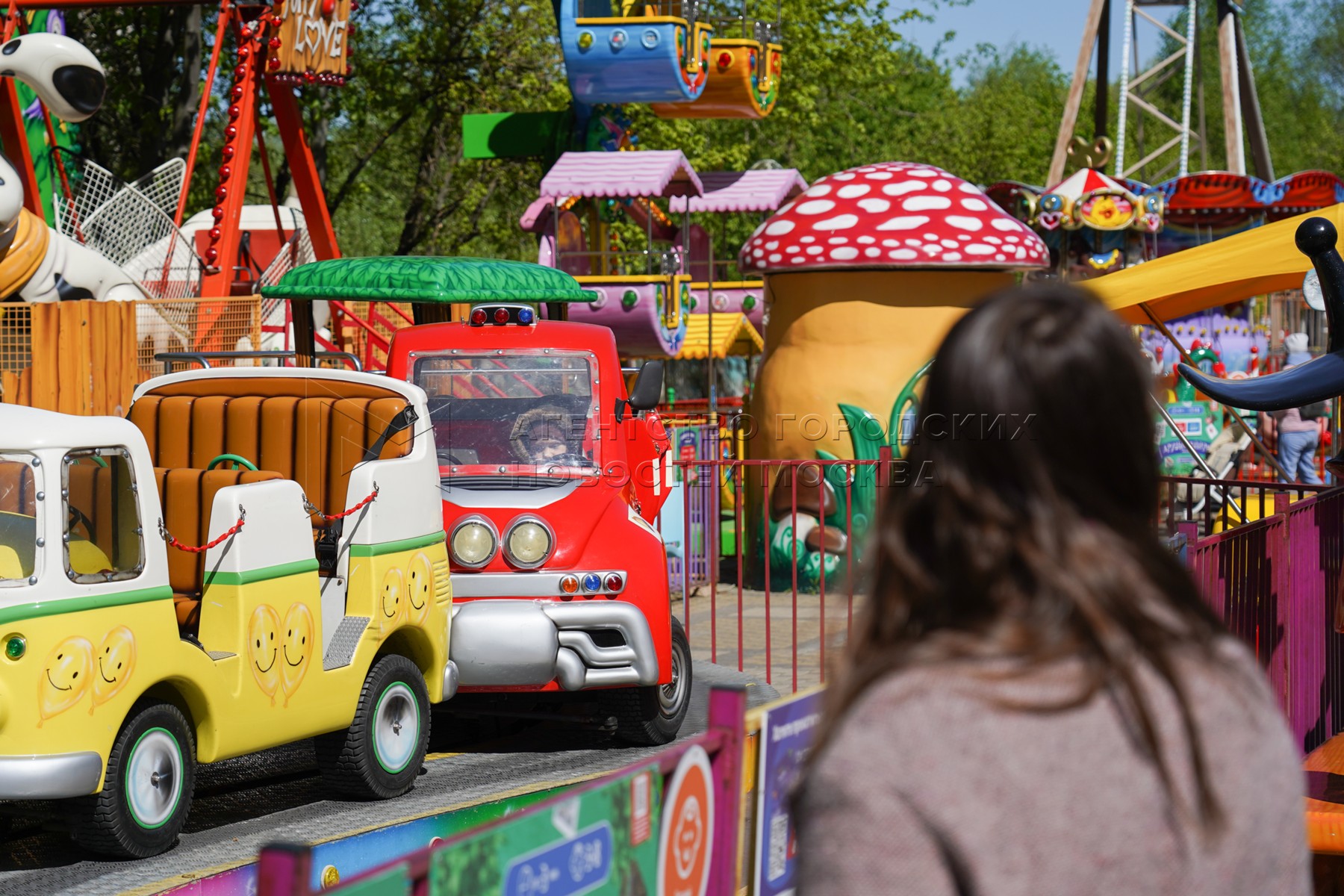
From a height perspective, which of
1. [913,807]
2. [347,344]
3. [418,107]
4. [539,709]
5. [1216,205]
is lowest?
[539,709]

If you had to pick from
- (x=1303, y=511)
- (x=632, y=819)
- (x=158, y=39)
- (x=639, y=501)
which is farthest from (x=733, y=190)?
(x=632, y=819)

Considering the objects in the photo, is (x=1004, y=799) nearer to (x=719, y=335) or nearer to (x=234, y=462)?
(x=234, y=462)

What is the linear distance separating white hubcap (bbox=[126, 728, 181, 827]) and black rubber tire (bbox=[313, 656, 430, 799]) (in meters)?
0.81

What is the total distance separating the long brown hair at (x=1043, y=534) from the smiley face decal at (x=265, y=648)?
176 inches

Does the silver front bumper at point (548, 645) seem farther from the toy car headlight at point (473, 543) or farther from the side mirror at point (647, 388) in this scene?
the side mirror at point (647, 388)

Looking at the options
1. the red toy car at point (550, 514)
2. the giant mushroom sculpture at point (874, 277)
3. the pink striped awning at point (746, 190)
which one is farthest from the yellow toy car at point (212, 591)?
the pink striped awning at point (746, 190)

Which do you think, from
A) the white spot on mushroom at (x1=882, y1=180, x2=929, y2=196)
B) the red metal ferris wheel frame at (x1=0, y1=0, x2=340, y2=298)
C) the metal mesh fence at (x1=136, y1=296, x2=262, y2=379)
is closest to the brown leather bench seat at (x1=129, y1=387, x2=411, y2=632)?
the metal mesh fence at (x1=136, y1=296, x2=262, y2=379)

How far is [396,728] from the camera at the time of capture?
260 inches

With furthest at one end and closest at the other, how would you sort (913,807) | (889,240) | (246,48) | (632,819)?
(246,48) < (889,240) < (632,819) < (913,807)

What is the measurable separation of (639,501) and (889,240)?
4.93m

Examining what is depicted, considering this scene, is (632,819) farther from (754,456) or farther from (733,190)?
(733,190)

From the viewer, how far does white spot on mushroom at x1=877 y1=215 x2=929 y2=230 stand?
40.2 feet

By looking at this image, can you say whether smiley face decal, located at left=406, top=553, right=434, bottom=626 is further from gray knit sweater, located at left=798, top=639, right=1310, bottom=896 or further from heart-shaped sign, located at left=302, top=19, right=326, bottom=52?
heart-shaped sign, located at left=302, top=19, right=326, bottom=52

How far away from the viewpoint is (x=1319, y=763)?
5.32 meters
